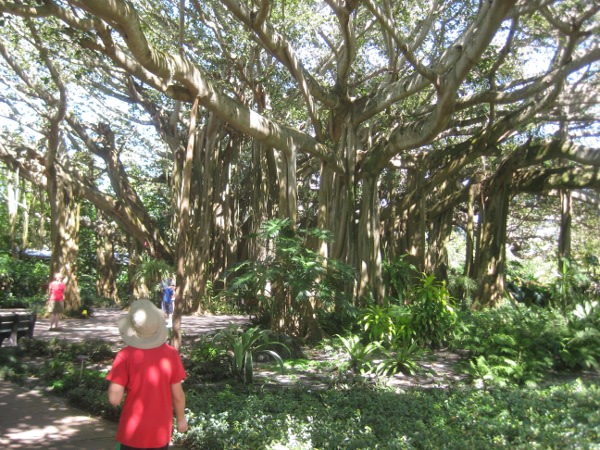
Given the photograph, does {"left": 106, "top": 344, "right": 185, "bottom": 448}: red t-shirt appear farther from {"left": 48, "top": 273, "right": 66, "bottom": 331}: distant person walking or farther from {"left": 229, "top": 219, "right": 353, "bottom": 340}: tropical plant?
{"left": 48, "top": 273, "right": 66, "bottom": 331}: distant person walking

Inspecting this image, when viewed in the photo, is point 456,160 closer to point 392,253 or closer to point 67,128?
point 392,253

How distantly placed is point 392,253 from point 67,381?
938cm

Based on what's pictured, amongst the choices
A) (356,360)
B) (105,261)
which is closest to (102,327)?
(356,360)

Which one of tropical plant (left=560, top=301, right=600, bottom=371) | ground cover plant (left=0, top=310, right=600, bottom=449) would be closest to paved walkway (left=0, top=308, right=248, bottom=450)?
ground cover plant (left=0, top=310, right=600, bottom=449)

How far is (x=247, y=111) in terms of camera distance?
9320 mm

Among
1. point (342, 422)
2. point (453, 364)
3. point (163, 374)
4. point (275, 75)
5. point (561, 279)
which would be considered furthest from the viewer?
point (275, 75)

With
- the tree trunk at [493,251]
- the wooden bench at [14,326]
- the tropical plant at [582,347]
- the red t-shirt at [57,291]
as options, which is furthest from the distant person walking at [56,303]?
the tropical plant at [582,347]

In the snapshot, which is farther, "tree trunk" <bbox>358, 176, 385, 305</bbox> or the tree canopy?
"tree trunk" <bbox>358, 176, 385, 305</bbox>

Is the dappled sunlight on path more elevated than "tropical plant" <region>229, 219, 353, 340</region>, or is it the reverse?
"tropical plant" <region>229, 219, 353, 340</region>

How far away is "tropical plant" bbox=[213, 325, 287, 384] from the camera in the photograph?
6523 millimetres

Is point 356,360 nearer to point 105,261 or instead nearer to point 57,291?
point 57,291

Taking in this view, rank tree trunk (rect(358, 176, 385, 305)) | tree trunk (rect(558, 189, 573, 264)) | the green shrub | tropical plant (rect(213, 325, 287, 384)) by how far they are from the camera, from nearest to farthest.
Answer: tropical plant (rect(213, 325, 287, 384)) → the green shrub → tree trunk (rect(358, 176, 385, 305)) → tree trunk (rect(558, 189, 573, 264))

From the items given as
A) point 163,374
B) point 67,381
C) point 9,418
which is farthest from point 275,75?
point 163,374

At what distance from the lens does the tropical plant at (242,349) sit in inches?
257
